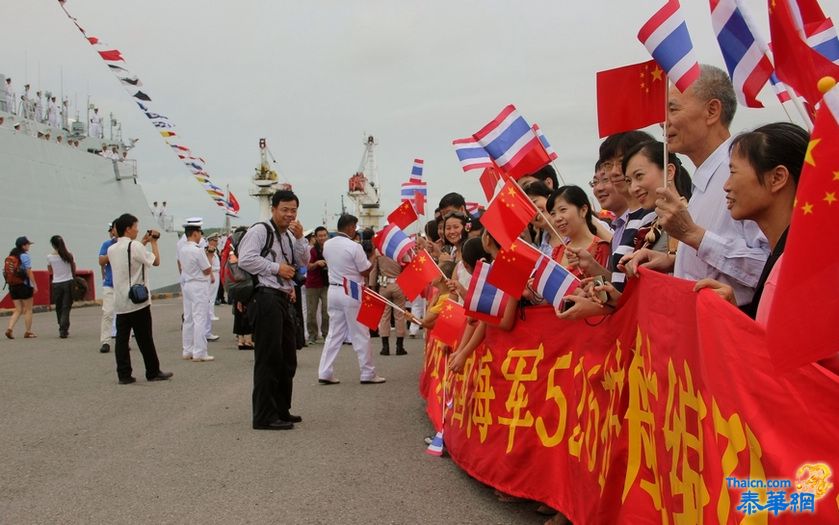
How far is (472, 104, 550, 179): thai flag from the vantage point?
15.5ft

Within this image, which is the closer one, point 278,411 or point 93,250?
point 278,411

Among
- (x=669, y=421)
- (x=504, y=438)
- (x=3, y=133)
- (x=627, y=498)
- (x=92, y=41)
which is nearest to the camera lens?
(x=669, y=421)

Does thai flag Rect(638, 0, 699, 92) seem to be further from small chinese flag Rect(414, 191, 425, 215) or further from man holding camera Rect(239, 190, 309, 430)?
small chinese flag Rect(414, 191, 425, 215)

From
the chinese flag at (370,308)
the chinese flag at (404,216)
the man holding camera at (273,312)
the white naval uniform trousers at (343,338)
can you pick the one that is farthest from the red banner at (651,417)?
the white naval uniform trousers at (343,338)

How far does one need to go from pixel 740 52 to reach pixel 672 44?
0.35m

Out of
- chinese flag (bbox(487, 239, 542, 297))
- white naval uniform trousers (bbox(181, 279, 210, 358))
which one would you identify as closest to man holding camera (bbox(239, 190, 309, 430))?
chinese flag (bbox(487, 239, 542, 297))

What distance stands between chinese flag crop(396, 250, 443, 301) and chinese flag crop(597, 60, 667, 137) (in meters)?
3.38

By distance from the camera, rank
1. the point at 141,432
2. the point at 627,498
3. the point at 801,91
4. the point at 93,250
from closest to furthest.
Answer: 1. the point at 801,91
2. the point at 627,498
3. the point at 141,432
4. the point at 93,250

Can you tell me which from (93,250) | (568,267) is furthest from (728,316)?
(93,250)

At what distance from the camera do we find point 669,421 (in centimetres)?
289

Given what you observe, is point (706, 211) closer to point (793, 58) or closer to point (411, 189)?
point (793, 58)

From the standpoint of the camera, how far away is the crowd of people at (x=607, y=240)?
2.63m

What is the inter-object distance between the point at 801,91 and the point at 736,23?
77cm

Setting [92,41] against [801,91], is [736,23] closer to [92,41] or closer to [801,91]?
[801,91]
